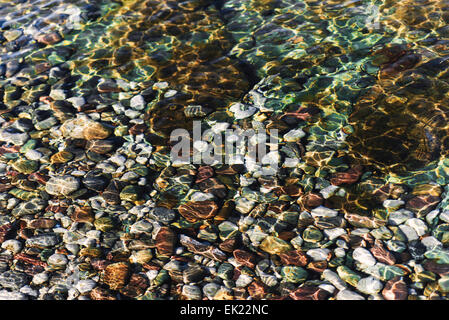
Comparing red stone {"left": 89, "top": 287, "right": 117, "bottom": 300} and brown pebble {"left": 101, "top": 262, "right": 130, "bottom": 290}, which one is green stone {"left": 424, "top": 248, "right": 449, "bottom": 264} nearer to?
brown pebble {"left": 101, "top": 262, "right": 130, "bottom": 290}

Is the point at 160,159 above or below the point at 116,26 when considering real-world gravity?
below

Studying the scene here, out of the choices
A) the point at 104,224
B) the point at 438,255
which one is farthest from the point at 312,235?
the point at 104,224

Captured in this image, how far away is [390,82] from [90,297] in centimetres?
575

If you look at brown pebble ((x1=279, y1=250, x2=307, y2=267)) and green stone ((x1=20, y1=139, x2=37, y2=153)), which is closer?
brown pebble ((x1=279, y1=250, x2=307, y2=267))

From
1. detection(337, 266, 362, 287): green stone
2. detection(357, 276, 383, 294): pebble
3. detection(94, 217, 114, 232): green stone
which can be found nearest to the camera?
detection(357, 276, 383, 294): pebble

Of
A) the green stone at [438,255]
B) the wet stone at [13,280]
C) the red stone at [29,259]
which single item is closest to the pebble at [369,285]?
the green stone at [438,255]

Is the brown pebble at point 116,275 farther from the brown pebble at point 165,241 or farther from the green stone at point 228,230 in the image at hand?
the green stone at point 228,230

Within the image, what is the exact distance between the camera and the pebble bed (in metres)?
4.98

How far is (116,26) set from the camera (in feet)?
31.4

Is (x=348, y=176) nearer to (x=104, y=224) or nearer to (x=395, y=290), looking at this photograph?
(x=395, y=290)

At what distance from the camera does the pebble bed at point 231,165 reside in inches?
196

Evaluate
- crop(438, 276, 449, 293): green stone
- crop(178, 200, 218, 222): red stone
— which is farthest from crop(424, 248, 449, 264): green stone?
crop(178, 200, 218, 222): red stone

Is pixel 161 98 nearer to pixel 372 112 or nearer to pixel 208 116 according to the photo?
pixel 208 116

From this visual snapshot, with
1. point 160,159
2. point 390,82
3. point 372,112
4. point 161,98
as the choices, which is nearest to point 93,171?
point 160,159
